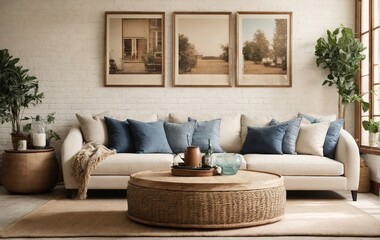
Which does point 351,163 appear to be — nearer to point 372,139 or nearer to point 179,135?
point 372,139

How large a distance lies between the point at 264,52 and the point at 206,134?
4.82ft

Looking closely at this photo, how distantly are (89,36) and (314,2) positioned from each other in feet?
10.0

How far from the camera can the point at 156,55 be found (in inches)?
253

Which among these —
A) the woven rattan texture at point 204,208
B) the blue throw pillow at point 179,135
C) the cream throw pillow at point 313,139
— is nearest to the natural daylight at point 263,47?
the cream throw pillow at point 313,139

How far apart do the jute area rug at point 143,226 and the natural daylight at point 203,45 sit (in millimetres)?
2354

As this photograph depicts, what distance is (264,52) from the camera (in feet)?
21.1

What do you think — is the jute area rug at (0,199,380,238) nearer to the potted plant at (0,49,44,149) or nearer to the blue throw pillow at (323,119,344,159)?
the blue throw pillow at (323,119,344,159)

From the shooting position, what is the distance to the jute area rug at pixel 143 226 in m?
3.59

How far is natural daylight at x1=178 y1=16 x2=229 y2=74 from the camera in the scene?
6.41m

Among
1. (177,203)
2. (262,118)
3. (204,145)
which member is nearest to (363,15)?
(262,118)

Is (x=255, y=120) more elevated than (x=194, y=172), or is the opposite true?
(x=255, y=120)

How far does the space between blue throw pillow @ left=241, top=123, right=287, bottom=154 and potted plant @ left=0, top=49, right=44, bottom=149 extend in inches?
107

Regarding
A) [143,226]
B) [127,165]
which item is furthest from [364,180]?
[143,226]

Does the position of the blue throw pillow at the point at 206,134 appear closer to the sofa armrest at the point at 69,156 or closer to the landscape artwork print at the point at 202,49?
the landscape artwork print at the point at 202,49
